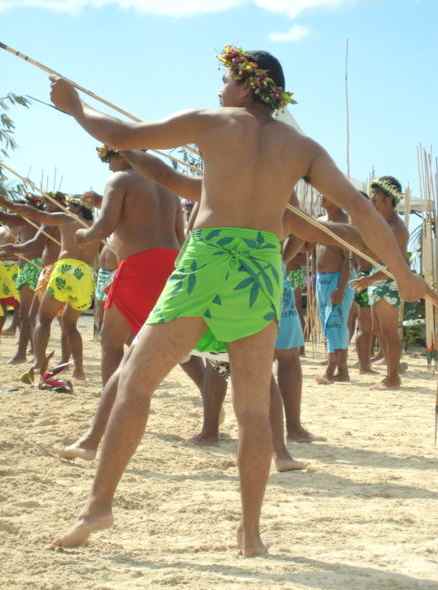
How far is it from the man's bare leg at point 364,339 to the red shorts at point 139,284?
17.7ft

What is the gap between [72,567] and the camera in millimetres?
3389

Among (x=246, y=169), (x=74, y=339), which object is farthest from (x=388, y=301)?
(x=246, y=169)

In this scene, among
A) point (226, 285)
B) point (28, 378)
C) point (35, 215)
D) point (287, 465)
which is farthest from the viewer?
point (28, 378)

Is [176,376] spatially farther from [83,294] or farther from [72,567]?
[72,567]

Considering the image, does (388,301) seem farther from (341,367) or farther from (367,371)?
(367,371)

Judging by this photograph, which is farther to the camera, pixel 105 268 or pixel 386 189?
pixel 105 268

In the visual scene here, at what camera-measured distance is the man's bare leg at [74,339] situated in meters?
9.45

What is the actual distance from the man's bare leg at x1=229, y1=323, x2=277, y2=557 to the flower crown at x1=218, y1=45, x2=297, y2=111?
0.86 meters

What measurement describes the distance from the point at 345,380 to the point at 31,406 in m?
3.70

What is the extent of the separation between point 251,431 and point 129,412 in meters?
0.44

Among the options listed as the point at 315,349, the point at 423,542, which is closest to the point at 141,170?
A: the point at 423,542

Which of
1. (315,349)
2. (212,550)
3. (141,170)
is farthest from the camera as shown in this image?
(315,349)

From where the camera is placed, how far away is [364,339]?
11.1m

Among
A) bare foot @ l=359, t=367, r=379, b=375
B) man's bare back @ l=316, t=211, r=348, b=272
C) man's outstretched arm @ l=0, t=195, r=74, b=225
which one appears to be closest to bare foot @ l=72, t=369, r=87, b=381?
man's outstretched arm @ l=0, t=195, r=74, b=225
